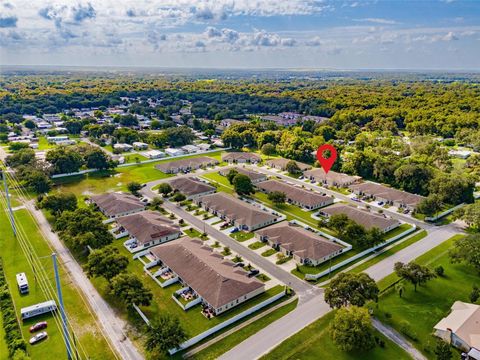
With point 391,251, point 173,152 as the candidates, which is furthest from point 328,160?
point 173,152

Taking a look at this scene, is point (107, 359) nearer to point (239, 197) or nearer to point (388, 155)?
point (239, 197)

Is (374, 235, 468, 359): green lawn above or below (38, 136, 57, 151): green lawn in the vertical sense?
above

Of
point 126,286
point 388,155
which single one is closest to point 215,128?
point 388,155

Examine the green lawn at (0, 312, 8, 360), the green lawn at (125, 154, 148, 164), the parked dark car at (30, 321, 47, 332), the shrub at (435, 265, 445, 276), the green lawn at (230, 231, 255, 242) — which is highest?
the shrub at (435, 265, 445, 276)

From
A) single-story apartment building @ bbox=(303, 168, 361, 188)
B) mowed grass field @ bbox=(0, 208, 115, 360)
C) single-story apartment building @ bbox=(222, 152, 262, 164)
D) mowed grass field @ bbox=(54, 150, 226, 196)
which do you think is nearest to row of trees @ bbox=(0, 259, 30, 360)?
mowed grass field @ bbox=(0, 208, 115, 360)

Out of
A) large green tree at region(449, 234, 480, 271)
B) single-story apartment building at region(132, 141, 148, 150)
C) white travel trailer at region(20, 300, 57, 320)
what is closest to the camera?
white travel trailer at region(20, 300, 57, 320)

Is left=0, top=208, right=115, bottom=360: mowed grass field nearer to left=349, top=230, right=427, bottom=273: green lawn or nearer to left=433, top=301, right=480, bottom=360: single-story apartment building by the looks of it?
left=349, top=230, right=427, bottom=273: green lawn
